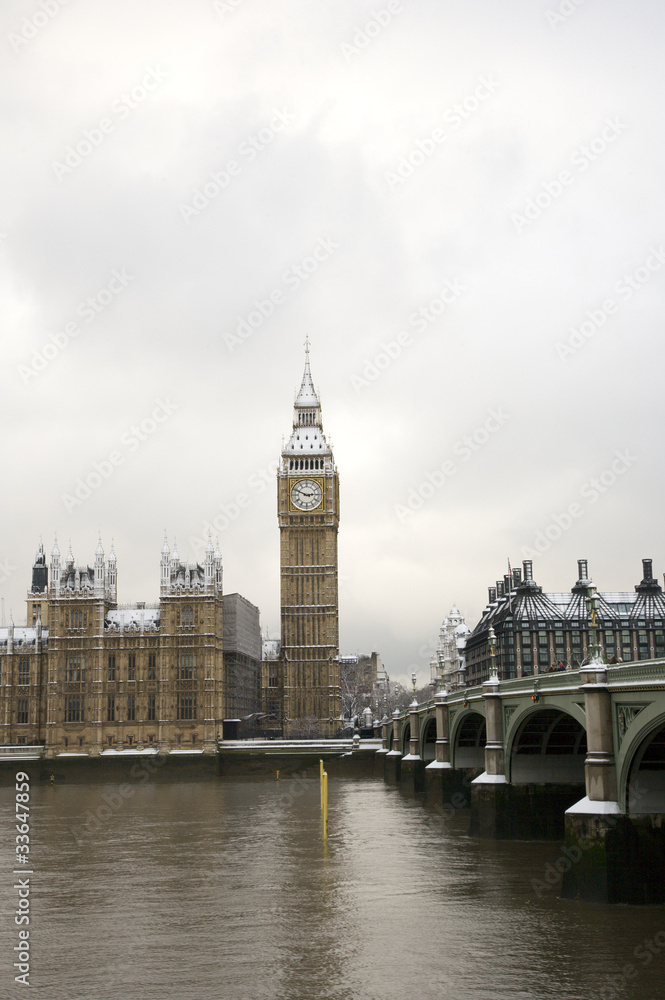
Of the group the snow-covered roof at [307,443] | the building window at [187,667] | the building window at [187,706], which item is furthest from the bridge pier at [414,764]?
the snow-covered roof at [307,443]

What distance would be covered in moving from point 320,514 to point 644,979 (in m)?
116

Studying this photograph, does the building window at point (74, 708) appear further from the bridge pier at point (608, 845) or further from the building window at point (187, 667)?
the bridge pier at point (608, 845)

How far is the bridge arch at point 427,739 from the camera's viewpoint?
75.9 meters

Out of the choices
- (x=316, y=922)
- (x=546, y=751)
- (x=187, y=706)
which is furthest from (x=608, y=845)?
(x=187, y=706)

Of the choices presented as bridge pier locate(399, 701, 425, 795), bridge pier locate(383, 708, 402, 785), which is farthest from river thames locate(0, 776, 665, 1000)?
bridge pier locate(383, 708, 402, 785)

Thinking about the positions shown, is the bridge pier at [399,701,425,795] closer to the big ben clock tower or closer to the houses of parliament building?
the houses of parliament building

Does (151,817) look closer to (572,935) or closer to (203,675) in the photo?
(572,935)

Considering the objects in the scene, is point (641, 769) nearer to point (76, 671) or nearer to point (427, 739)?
point (427, 739)

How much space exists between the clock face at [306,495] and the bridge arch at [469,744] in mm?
77601

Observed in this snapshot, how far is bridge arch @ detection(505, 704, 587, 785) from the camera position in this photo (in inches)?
1730

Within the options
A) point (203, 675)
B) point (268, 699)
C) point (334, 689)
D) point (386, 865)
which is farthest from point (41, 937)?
point (268, 699)

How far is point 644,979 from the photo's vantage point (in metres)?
23.9

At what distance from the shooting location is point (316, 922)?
30078 millimetres

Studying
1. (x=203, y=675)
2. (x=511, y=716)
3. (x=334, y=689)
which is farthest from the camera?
(x=334, y=689)
